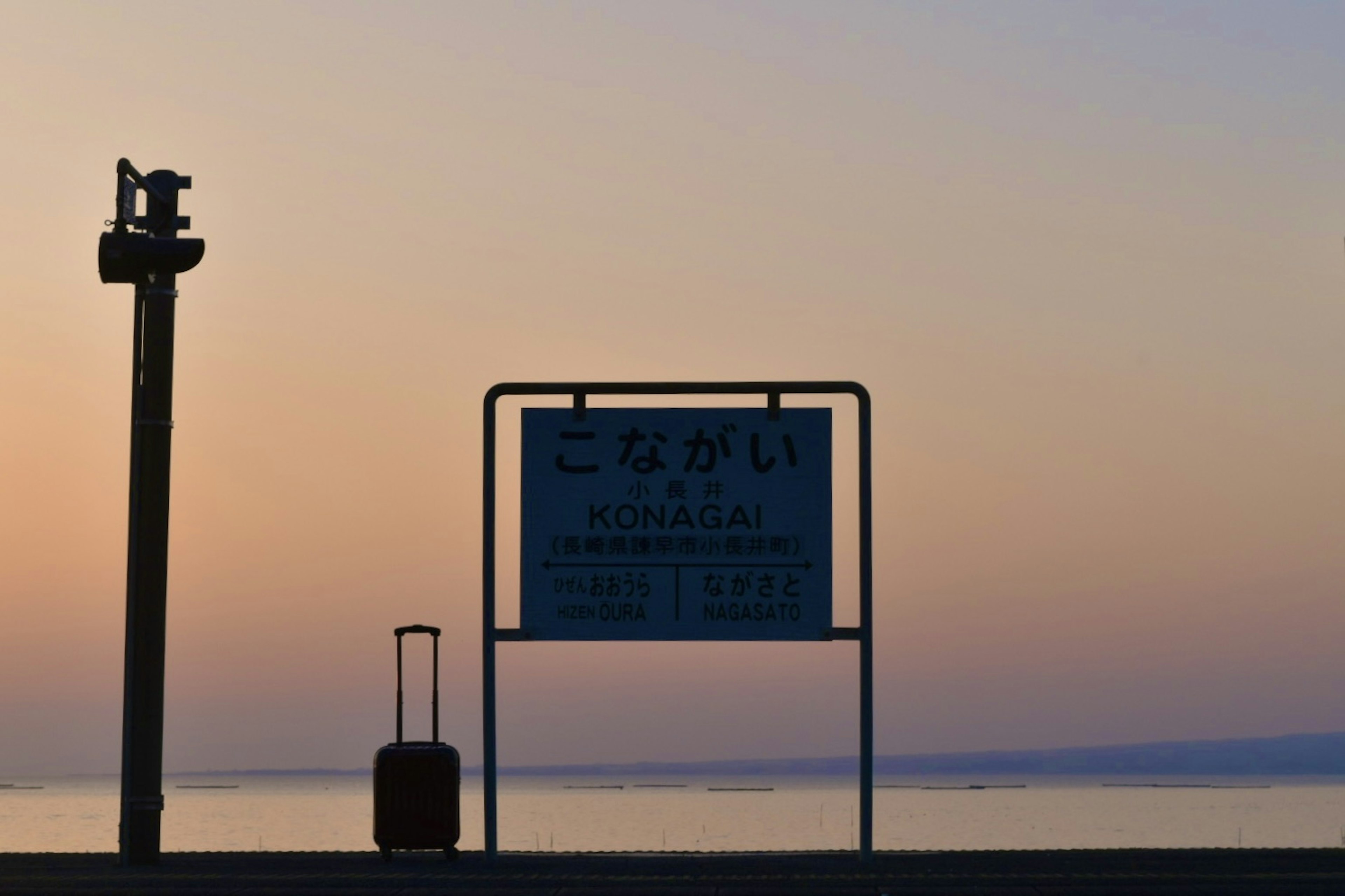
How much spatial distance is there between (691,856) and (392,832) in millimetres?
3132

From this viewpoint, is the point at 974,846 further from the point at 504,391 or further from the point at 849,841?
the point at 504,391

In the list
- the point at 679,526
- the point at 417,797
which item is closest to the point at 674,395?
the point at 679,526

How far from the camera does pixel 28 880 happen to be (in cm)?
1523

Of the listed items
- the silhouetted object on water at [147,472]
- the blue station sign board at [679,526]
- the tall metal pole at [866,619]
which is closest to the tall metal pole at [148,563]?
the silhouetted object on water at [147,472]

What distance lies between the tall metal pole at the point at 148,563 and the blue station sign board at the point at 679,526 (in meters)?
3.46

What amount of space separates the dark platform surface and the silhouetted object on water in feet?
2.70

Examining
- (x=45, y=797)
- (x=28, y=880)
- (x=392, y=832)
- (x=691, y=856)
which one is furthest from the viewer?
(x=45, y=797)

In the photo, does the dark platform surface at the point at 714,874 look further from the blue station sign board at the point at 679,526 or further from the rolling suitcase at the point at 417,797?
the blue station sign board at the point at 679,526

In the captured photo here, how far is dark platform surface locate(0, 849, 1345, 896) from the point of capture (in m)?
14.2

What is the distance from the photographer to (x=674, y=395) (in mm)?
18594

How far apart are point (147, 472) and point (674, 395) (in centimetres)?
503

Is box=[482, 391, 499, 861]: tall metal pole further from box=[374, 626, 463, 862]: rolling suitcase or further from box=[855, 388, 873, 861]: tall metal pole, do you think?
box=[855, 388, 873, 861]: tall metal pole

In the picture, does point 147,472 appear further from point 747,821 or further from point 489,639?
point 747,821

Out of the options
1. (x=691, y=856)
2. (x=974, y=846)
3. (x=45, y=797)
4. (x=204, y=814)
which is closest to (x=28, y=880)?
(x=691, y=856)
